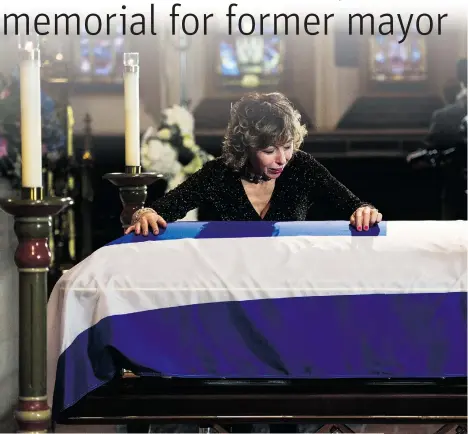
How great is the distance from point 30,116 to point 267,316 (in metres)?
0.65

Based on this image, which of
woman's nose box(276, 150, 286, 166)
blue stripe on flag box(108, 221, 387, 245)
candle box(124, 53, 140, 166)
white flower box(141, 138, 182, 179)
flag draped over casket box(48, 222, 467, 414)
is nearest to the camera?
flag draped over casket box(48, 222, 467, 414)

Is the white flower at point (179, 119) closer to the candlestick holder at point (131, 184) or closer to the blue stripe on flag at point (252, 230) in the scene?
the candlestick holder at point (131, 184)

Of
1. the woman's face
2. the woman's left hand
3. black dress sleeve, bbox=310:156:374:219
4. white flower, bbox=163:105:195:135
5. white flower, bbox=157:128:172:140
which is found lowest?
the woman's left hand

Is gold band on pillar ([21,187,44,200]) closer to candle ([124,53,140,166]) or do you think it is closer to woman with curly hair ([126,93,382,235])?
woman with curly hair ([126,93,382,235])

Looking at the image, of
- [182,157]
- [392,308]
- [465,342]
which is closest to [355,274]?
[392,308]

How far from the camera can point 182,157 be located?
17.7ft

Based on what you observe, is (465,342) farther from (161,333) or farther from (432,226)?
(161,333)

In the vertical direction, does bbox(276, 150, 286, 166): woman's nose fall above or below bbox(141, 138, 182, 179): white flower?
above

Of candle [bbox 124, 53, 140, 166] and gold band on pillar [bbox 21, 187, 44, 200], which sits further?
candle [bbox 124, 53, 140, 166]

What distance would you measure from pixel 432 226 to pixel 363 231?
16cm

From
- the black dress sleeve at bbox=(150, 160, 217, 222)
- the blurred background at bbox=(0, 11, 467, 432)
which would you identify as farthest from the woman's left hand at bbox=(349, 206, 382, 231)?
the blurred background at bbox=(0, 11, 467, 432)

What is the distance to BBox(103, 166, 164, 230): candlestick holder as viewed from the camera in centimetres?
320

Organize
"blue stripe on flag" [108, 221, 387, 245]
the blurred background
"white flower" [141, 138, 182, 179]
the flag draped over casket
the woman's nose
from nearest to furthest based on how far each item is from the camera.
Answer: the flag draped over casket
"blue stripe on flag" [108, 221, 387, 245]
the woman's nose
"white flower" [141, 138, 182, 179]
the blurred background

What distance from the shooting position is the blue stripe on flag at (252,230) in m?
2.27
